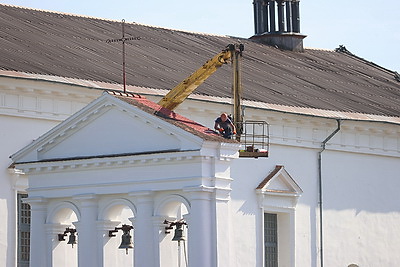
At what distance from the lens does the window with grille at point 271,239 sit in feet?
163

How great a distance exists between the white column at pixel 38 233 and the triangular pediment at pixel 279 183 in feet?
37.2

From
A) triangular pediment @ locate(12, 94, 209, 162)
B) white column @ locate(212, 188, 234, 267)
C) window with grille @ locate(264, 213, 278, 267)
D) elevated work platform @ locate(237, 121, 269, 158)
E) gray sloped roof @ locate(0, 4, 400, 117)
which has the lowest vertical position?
white column @ locate(212, 188, 234, 267)

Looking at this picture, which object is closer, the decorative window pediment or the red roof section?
the red roof section

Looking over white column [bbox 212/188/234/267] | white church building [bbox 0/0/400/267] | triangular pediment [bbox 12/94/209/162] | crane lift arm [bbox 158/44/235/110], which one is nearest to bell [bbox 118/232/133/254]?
white church building [bbox 0/0/400/267]

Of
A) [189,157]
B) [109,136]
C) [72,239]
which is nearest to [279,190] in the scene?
[72,239]

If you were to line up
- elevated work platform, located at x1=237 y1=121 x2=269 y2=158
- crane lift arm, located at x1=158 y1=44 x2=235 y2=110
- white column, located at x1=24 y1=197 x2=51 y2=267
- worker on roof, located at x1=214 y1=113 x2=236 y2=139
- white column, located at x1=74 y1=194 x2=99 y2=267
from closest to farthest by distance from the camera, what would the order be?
worker on roof, located at x1=214 y1=113 x2=236 y2=139 < white column, located at x1=74 y1=194 x2=99 y2=267 < white column, located at x1=24 y1=197 x2=51 y2=267 < crane lift arm, located at x1=158 y1=44 x2=235 y2=110 < elevated work platform, located at x1=237 y1=121 x2=269 y2=158

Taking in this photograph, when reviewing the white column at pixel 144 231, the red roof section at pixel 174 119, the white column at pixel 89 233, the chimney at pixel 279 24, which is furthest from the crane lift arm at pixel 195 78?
the chimney at pixel 279 24

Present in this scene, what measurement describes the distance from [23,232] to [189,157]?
8.32 m

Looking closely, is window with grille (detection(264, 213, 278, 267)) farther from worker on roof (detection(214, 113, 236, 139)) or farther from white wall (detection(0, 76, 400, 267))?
worker on roof (detection(214, 113, 236, 139))

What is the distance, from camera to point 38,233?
3856cm

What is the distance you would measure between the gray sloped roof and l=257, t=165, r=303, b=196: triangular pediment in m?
2.46

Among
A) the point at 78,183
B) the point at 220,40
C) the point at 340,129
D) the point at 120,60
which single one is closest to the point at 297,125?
the point at 340,129

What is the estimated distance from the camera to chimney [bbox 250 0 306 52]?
6300 cm

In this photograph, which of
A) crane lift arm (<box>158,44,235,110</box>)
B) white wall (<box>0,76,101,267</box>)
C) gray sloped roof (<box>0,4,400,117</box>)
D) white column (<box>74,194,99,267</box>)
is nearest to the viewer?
white column (<box>74,194,99,267</box>)
